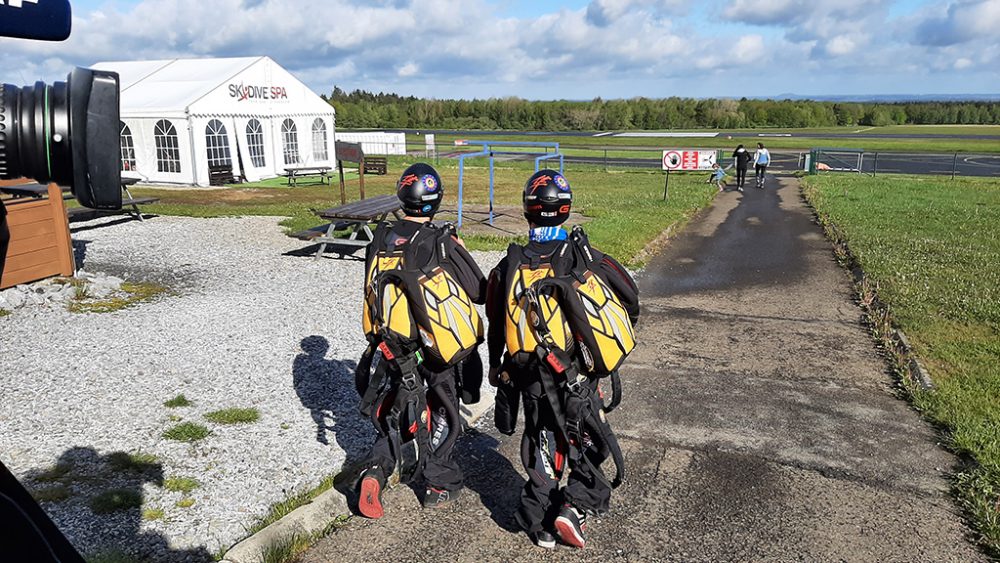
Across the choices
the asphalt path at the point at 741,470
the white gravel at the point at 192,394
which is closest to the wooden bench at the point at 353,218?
the white gravel at the point at 192,394

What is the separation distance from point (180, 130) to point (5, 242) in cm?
2380

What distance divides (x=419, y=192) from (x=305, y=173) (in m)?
23.1

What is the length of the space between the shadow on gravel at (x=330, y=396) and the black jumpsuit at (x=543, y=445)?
1.55 metres

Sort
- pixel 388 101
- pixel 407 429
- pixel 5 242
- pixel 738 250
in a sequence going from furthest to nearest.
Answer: pixel 388 101 → pixel 738 250 → pixel 407 429 → pixel 5 242

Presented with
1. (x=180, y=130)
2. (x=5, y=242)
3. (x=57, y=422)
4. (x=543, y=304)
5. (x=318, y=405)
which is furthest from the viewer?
(x=180, y=130)

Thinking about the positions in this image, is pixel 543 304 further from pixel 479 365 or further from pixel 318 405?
pixel 318 405

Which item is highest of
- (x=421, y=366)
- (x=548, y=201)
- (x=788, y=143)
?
(x=548, y=201)

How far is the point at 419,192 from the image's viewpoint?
442 cm

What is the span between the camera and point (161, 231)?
14688 mm

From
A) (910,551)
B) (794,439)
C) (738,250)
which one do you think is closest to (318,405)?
(794,439)

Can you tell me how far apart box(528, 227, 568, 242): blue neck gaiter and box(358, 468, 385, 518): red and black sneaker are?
1698mm

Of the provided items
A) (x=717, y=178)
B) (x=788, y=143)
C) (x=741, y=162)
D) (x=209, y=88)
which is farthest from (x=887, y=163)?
(x=209, y=88)

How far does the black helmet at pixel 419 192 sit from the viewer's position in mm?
4422

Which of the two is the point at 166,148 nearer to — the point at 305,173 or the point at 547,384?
the point at 305,173
